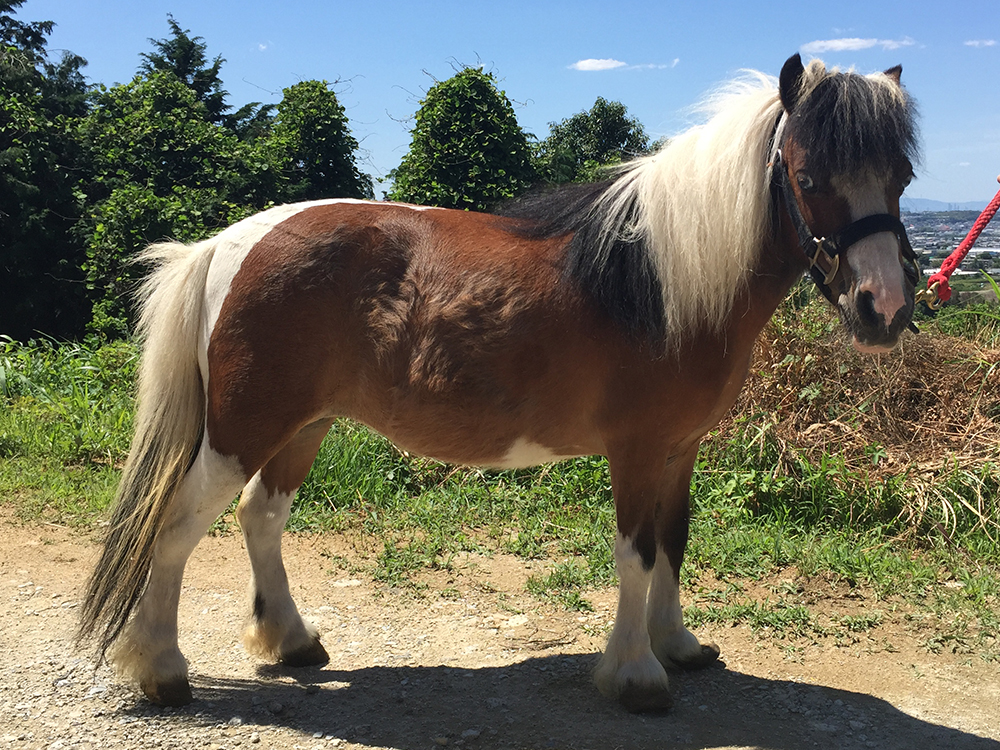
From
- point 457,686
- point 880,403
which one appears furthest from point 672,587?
point 880,403

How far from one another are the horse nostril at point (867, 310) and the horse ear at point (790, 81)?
680mm

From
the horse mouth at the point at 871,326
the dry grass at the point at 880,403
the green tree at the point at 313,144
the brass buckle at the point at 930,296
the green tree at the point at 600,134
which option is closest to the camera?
the horse mouth at the point at 871,326

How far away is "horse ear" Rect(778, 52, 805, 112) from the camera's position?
2.47m

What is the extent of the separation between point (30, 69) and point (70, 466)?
32.4ft

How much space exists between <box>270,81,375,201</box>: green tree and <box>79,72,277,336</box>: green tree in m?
0.39

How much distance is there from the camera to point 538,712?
3.03m

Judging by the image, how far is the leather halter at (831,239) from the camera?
92.6 inches

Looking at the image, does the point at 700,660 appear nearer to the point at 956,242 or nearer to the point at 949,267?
the point at 949,267

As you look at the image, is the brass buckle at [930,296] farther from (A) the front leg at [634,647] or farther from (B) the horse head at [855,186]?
(A) the front leg at [634,647]

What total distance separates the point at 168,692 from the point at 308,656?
61 cm

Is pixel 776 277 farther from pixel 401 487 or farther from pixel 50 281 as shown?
pixel 50 281

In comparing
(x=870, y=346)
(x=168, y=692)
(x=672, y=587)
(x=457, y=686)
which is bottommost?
(x=457, y=686)

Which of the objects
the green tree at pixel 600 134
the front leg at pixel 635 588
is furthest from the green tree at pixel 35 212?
the front leg at pixel 635 588

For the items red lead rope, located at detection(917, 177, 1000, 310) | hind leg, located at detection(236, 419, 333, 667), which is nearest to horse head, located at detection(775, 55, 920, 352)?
red lead rope, located at detection(917, 177, 1000, 310)
